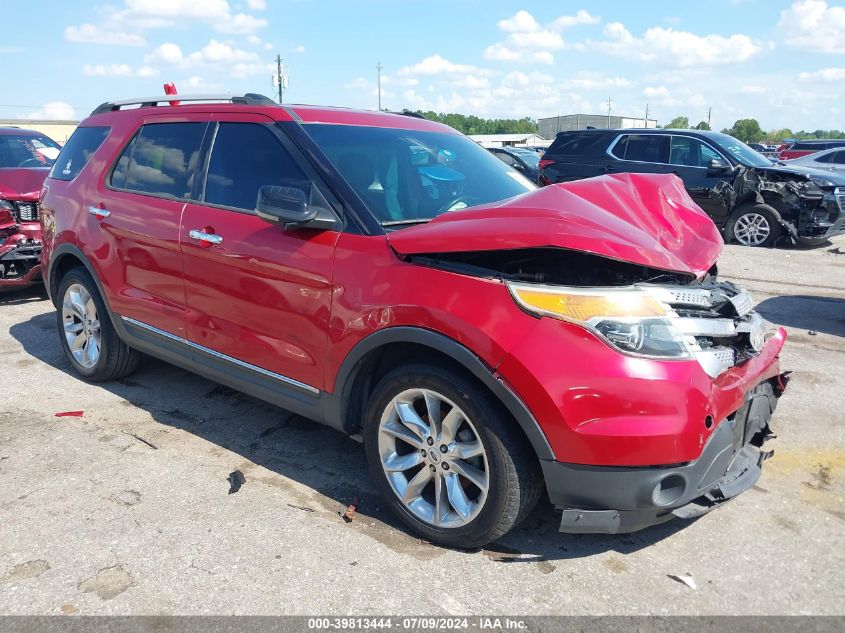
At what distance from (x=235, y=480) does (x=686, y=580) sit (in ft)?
7.24

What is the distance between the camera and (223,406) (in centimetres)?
468

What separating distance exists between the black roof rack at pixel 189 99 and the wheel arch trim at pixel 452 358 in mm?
1658

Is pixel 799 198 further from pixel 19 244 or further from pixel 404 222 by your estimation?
pixel 19 244

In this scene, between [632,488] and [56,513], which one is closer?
[632,488]

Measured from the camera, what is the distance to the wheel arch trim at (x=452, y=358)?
2.64 meters

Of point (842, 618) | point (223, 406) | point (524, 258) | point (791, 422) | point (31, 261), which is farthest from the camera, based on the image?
point (31, 261)

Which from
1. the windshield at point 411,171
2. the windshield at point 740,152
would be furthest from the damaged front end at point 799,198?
the windshield at point 411,171

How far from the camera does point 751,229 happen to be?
1122cm

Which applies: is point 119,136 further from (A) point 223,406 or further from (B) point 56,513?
(B) point 56,513

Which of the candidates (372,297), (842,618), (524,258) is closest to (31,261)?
(372,297)

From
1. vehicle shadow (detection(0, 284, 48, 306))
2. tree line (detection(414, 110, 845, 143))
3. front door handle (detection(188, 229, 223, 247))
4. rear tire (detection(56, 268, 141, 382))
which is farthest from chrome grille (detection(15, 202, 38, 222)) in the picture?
tree line (detection(414, 110, 845, 143))

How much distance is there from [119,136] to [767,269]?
808 centimetres

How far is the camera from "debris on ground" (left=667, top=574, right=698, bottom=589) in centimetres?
276

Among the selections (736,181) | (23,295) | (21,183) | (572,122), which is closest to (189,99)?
(21,183)
